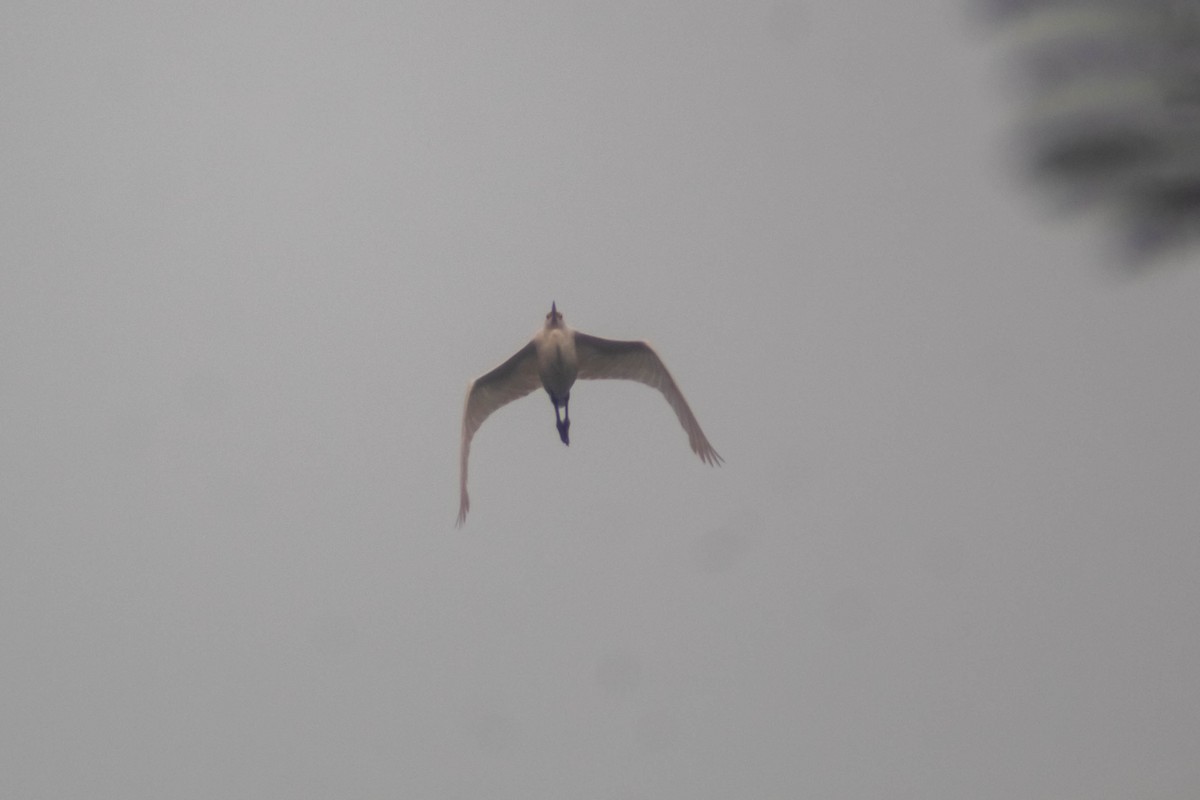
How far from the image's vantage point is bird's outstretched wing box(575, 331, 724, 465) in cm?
1248

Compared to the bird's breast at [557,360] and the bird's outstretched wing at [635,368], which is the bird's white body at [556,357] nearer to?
the bird's breast at [557,360]

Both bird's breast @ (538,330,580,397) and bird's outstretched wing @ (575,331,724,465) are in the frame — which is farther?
bird's outstretched wing @ (575,331,724,465)

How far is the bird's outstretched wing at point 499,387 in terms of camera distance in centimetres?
1234

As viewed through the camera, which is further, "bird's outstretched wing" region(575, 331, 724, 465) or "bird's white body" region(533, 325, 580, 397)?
"bird's outstretched wing" region(575, 331, 724, 465)

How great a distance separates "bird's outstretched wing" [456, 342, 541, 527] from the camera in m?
12.3

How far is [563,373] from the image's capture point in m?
12.1

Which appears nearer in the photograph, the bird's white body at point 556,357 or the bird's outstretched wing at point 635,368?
the bird's white body at point 556,357

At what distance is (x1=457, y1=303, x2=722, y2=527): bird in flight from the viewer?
12008 mm

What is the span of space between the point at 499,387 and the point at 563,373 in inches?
41.1

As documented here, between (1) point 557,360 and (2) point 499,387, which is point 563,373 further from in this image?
(2) point 499,387

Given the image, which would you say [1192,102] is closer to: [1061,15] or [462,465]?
[1061,15]

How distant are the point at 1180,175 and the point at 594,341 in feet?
36.4

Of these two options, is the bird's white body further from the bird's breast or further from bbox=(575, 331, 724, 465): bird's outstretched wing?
bbox=(575, 331, 724, 465): bird's outstretched wing

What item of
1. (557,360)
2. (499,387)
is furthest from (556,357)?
(499,387)
